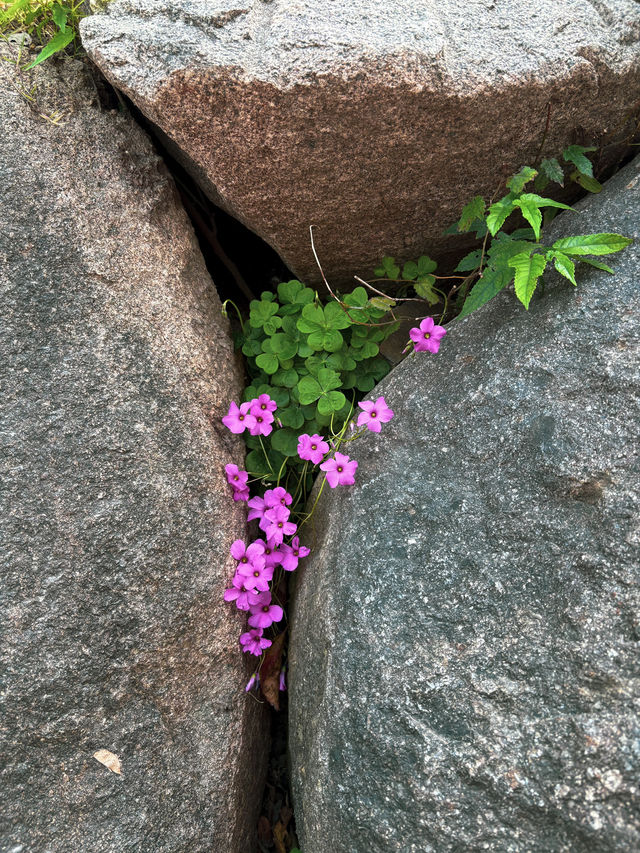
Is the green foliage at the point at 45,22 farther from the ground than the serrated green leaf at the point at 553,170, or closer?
farther from the ground

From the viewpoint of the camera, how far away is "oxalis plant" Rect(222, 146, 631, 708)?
6.44 ft

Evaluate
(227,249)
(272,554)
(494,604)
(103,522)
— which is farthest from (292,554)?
→ (227,249)

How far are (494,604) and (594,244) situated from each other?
1.09m

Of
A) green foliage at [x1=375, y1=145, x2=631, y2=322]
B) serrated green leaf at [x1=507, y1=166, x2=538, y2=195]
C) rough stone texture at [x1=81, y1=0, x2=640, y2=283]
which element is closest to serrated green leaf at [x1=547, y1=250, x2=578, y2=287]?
green foliage at [x1=375, y1=145, x2=631, y2=322]

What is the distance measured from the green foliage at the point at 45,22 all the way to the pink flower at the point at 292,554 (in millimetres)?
1809

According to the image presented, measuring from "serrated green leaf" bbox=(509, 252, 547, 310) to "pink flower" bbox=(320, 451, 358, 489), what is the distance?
2.41ft

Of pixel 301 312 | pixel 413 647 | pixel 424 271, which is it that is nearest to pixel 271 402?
pixel 301 312

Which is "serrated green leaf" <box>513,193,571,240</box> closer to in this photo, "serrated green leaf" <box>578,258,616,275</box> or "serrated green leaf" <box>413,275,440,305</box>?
"serrated green leaf" <box>578,258,616,275</box>

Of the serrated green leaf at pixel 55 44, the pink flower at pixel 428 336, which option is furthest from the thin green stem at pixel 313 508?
the serrated green leaf at pixel 55 44

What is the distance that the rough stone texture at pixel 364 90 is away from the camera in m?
1.75

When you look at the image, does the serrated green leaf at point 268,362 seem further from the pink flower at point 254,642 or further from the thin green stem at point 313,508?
the pink flower at point 254,642

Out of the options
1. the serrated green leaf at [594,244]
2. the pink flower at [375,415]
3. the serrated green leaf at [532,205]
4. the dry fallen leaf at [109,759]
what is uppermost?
the serrated green leaf at [532,205]

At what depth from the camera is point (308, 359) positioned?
2.33m

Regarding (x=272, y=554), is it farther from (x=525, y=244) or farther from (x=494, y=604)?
(x=525, y=244)
